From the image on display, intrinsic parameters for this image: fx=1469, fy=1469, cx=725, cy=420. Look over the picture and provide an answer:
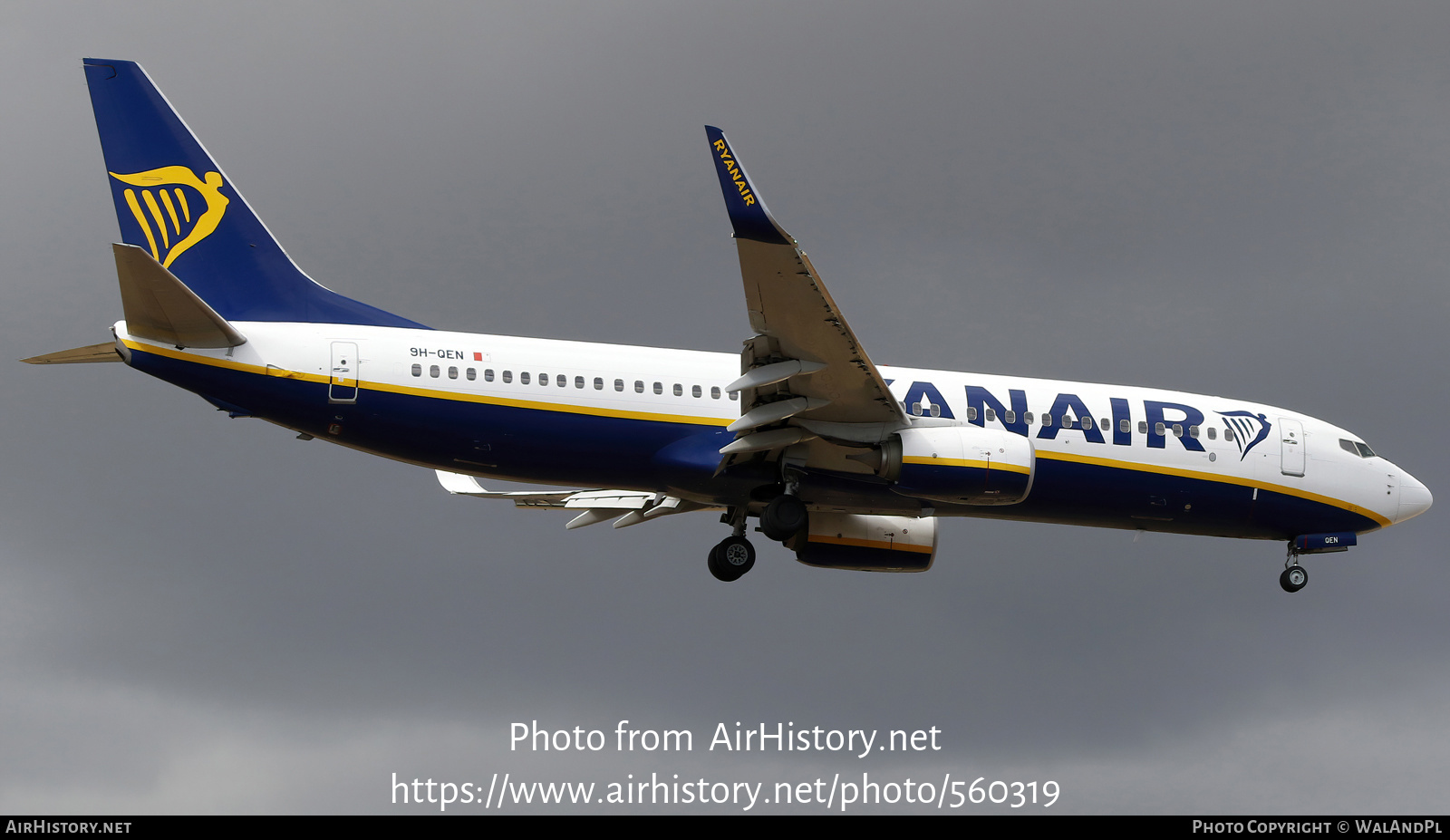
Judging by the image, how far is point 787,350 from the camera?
25938mm

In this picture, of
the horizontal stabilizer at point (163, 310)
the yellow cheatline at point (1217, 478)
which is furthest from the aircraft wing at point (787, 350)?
the horizontal stabilizer at point (163, 310)

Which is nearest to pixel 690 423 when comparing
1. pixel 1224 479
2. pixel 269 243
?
A: pixel 269 243

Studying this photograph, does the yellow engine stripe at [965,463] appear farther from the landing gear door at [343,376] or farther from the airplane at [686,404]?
the landing gear door at [343,376]

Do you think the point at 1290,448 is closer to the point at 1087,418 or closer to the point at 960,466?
the point at 1087,418

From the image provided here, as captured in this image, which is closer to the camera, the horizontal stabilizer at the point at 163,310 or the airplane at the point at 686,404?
the horizontal stabilizer at the point at 163,310

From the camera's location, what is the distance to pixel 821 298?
24.8m

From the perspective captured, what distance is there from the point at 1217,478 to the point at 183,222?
21448 mm

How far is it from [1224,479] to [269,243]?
20.0 metres

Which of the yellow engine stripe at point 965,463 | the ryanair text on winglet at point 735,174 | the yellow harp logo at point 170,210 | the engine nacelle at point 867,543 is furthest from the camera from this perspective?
the engine nacelle at point 867,543

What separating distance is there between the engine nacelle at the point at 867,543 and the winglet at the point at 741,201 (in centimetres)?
959

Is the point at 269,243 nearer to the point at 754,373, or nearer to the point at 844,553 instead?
the point at 754,373

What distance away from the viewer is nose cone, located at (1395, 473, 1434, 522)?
107 feet

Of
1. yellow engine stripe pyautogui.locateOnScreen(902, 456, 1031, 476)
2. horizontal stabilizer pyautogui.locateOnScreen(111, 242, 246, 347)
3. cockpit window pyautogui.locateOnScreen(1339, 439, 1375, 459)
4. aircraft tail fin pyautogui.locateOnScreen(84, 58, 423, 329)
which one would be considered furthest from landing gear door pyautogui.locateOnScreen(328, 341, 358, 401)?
cockpit window pyautogui.locateOnScreen(1339, 439, 1375, 459)

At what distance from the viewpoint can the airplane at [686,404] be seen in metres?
25.9
